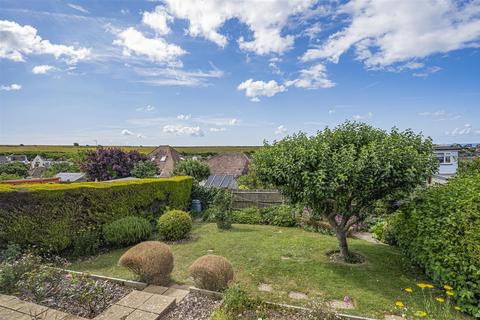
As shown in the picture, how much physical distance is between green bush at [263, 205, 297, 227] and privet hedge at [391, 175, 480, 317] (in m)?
5.87

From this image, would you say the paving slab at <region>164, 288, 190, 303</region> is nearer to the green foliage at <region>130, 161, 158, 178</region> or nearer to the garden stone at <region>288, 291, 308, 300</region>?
the garden stone at <region>288, 291, 308, 300</region>

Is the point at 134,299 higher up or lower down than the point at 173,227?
higher up

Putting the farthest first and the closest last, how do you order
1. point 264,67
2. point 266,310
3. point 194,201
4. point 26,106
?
point 194,201
point 264,67
point 26,106
point 266,310

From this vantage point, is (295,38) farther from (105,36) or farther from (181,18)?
(105,36)

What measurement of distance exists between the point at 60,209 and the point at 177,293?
4705 mm

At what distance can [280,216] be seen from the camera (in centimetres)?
1135

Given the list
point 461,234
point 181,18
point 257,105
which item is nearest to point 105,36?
point 181,18

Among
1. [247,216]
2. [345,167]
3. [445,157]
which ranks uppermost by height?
[345,167]

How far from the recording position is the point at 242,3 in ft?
23.0

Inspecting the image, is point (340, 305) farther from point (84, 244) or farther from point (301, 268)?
point (84, 244)

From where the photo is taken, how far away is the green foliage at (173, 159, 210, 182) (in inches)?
743

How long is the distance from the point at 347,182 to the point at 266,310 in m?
2.87

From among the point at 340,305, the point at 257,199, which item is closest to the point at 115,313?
the point at 340,305

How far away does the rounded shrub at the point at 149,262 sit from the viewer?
4.64 metres
